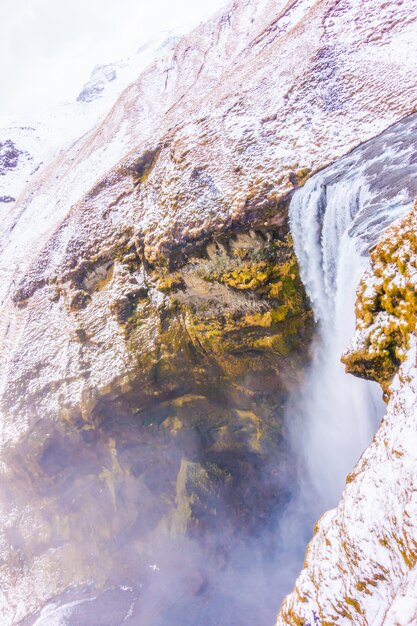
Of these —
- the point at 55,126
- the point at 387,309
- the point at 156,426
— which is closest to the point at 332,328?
the point at 387,309

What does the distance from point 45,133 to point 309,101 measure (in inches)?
2198

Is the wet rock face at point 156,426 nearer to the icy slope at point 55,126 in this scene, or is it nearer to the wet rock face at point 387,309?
the wet rock face at point 387,309

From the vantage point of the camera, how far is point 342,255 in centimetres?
962

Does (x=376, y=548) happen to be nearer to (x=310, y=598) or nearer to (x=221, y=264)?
(x=310, y=598)

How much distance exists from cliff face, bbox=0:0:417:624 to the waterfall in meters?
0.72

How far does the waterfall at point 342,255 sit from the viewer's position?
356 inches

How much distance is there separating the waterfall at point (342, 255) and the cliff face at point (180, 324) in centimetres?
72

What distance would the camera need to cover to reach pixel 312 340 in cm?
1245

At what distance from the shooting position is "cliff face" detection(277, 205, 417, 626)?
4.08 m

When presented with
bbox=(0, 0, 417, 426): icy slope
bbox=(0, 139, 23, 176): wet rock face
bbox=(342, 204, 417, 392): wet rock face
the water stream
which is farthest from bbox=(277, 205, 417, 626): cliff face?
bbox=(0, 139, 23, 176): wet rock face

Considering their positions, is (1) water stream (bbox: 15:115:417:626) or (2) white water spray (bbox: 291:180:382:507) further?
(2) white water spray (bbox: 291:180:382:507)

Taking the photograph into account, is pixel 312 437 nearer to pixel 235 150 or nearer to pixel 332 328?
pixel 332 328

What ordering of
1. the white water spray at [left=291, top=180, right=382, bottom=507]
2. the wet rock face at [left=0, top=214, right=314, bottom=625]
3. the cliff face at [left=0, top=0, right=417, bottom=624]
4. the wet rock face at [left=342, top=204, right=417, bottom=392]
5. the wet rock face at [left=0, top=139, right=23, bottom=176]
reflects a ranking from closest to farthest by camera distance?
the wet rock face at [left=342, top=204, right=417, bottom=392], the white water spray at [left=291, top=180, right=382, bottom=507], the cliff face at [left=0, top=0, right=417, bottom=624], the wet rock face at [left=0, top=214, right=314, bottom=625], the wet rock face at [left=0, top=139, right=23, bottom=176]

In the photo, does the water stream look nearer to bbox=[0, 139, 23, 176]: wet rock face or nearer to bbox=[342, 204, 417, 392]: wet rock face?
bbox=[342, 204, 417, 392]: wet rock face
